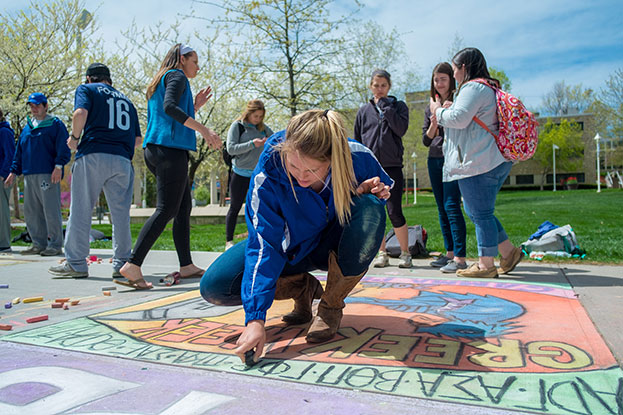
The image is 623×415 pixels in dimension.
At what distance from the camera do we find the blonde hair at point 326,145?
1965mm

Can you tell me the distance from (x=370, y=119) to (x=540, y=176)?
199ft

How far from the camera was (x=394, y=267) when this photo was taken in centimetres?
482

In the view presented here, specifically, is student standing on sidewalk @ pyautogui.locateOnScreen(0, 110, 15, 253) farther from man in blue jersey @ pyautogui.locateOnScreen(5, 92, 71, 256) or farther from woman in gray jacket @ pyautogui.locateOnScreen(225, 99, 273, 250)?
woman in gray jacket @ pyautogui.locateOnScreen(225, 99, 273, 250)

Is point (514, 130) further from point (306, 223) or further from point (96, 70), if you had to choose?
point (96, 70)

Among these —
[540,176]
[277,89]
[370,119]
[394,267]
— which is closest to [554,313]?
[394,267]

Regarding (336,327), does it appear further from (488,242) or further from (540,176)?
(540,176)

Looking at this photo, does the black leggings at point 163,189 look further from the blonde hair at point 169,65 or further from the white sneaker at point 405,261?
the white sneaker at point 405,261

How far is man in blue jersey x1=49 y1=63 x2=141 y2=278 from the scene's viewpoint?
4121 millimetres

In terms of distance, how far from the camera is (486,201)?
12.3 ft

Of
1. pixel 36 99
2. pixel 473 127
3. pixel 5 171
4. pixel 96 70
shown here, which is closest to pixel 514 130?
pixel 473 127

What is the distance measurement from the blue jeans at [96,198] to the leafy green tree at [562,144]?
179 ft

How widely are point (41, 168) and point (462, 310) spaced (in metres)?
5.83

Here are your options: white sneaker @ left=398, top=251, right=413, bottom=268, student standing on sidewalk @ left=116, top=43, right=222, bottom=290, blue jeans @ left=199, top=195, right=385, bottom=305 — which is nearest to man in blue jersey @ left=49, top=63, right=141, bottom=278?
student standing on sidewalk @ left=116, top=43, right=222, bottom=290

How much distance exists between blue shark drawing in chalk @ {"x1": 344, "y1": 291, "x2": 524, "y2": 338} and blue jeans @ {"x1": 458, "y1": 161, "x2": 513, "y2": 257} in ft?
2.23
